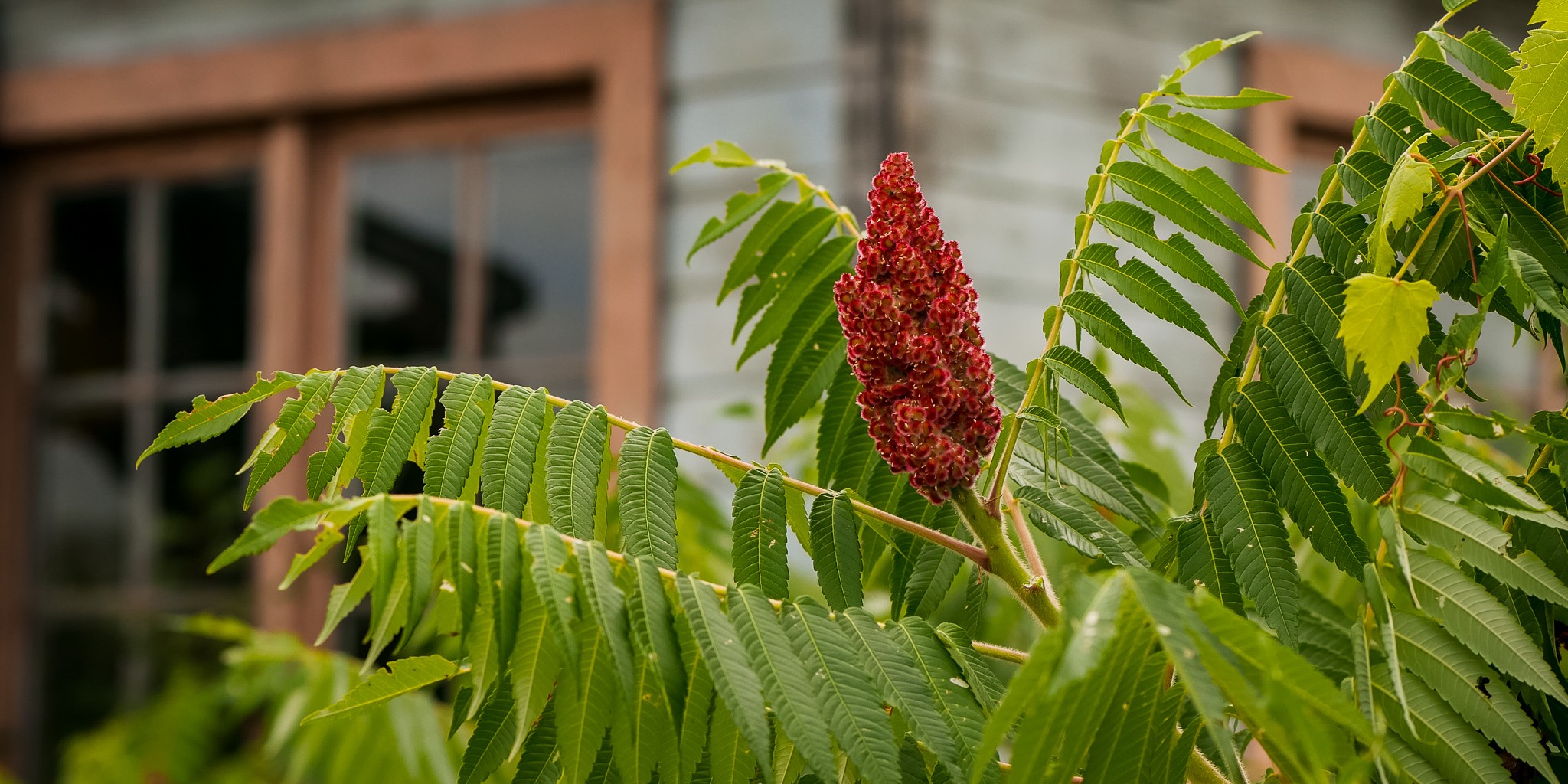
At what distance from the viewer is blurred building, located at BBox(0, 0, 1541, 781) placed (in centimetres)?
270

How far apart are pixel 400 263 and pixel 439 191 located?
21 cm

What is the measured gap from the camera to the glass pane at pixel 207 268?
3422 millimetres

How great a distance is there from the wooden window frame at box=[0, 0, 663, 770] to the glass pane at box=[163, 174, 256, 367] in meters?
0.10

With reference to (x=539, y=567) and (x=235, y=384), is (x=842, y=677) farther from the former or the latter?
(x=235, y=384)

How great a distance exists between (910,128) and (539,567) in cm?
202

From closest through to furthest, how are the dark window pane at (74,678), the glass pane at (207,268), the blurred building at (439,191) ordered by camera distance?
1. the blurred building at (439,191)
2. the glass pane at (207,268)
3. the dark window pane at (74,678)

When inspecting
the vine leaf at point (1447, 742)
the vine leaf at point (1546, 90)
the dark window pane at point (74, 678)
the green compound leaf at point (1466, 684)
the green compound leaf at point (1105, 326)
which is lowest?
the dark window pane at point (74, 678)

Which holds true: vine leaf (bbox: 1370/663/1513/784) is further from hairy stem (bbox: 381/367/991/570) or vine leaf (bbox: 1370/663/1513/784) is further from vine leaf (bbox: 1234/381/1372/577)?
hairy stem (bbox: 381/367/991/570)

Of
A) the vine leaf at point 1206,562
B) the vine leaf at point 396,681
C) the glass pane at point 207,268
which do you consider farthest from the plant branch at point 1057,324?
the glass pane at point 207,268

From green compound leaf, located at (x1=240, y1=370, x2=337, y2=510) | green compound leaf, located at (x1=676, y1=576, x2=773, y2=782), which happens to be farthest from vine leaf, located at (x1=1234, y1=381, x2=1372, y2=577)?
green compound leaf, located at (x1=240, y1=370, x2=337, y2=510)

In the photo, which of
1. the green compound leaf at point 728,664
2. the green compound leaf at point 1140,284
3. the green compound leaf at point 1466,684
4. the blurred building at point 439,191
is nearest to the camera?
the green compound leaf at point 728,664

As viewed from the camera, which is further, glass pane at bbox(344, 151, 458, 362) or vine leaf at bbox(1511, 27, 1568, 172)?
glass pane at bbox(344, 151, 458, 362)

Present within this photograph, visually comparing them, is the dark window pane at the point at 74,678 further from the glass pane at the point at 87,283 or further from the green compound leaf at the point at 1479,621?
the green compound leaf at the point at 1479,621

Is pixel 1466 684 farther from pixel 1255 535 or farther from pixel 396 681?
pixel 396 681
